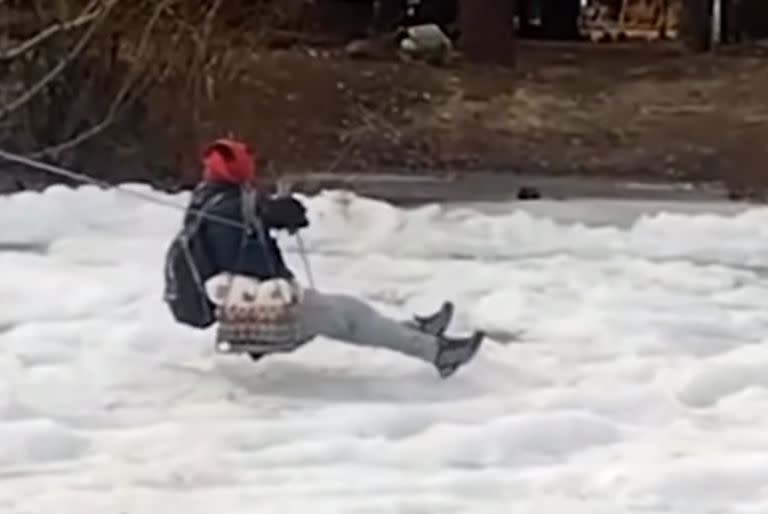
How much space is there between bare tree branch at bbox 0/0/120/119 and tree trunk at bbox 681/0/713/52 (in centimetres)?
1437

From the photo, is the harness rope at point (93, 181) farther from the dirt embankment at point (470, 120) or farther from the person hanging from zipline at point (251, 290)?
the person hanging from zipline at point (251, 290)

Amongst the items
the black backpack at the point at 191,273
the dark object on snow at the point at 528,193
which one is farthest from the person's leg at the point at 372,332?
the dark object on snow at the point at 528,193

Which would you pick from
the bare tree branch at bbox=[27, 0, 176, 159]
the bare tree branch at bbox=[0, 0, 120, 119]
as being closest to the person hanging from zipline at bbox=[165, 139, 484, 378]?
the bare tree branch at bbox=[0, 0, 120, 119]

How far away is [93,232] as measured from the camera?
452 inches

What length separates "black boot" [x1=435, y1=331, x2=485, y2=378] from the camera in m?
7.90

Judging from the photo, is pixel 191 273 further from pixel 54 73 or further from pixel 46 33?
pixel 54 73

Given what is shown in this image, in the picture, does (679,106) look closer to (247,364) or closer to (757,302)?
(757,302)

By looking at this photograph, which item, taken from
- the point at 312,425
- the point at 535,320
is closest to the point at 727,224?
the point at 535,320

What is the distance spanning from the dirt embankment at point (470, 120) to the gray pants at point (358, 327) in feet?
20.2

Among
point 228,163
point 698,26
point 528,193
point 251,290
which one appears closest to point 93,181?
point 528,193

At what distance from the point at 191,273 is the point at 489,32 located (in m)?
16.6

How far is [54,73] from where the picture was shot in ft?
45.8

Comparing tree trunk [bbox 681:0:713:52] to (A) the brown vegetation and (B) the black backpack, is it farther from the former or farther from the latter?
(B) the black backpack

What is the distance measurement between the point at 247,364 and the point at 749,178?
8.81 meters
